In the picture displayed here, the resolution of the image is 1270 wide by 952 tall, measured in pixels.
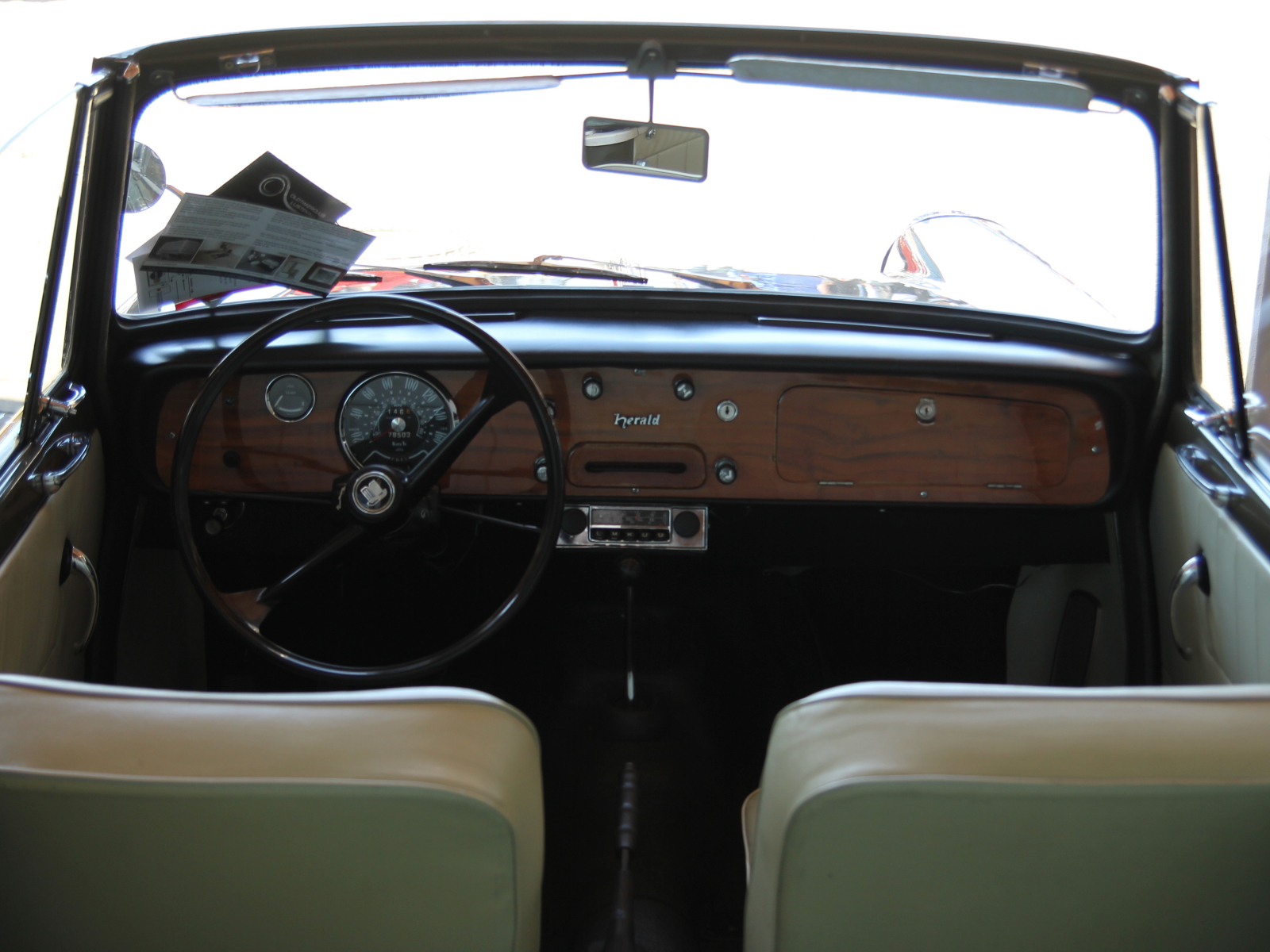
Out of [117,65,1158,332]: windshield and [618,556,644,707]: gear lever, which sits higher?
[117,65,1158,332]: windshield

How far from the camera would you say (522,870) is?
0.88m

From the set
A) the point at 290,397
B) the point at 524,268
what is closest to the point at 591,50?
the point at 524,268

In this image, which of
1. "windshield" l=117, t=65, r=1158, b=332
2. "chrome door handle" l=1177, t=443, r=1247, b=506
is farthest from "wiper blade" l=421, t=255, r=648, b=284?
"chrome door handle" l=1177, t=443, r=1247, b=506

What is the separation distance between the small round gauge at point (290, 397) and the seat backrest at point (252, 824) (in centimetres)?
108

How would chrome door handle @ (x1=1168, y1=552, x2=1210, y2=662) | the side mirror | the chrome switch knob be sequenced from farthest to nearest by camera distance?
the chrome switch knob < the side mirror < chrome door handle @ (x1=1168, y1=552, x2=1210, y2=662)

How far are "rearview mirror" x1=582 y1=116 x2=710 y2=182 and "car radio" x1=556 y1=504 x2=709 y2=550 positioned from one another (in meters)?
0.66

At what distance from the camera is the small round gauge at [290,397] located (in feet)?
6.29

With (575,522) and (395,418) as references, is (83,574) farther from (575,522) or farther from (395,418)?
(575,522)

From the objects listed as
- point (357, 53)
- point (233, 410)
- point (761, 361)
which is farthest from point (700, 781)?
point (357, 53)

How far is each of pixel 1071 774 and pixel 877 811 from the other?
151 mm

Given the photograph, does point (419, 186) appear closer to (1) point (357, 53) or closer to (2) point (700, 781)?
(1) point (357, 53)

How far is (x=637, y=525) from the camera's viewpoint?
2072 millimetres

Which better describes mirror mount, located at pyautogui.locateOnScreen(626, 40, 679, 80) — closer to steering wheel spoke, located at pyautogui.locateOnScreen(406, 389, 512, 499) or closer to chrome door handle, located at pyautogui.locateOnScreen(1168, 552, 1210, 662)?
steering wheel spoke, located at pyautogui.locateOnScreen(406, 389, 512, 499)

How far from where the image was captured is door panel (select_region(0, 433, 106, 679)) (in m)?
1.42
